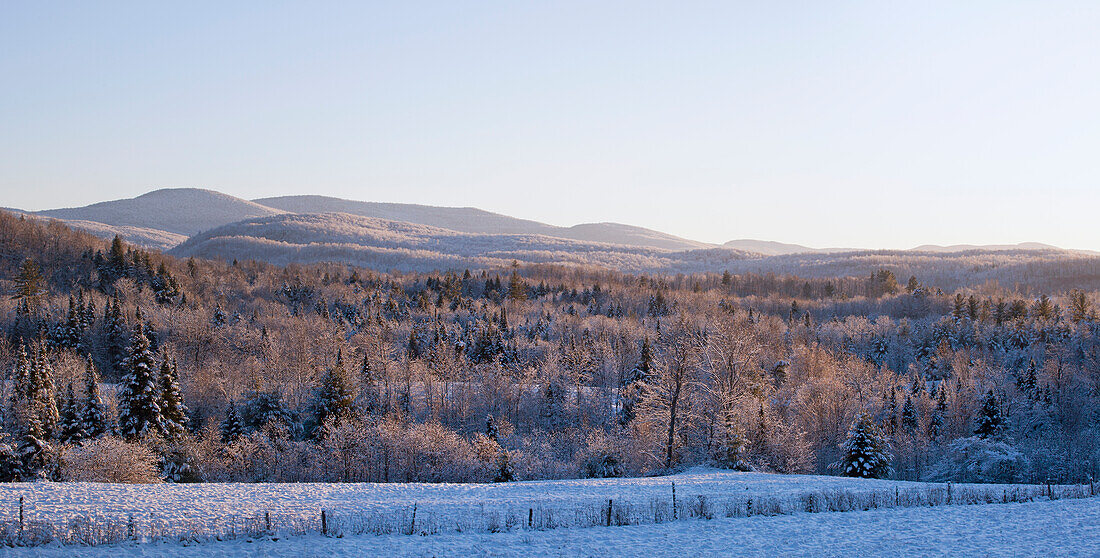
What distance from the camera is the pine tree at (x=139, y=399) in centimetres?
4250

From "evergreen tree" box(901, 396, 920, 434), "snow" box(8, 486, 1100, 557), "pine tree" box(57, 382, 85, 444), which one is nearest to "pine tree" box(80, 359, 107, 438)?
"pine tree" box(57, 382, 85, 444)

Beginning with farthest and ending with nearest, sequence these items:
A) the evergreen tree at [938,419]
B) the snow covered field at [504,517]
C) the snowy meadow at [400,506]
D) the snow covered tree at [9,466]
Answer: the evergreen tree at [938,419]
the snow covered tree at [9,466]
the snowy meadow at [400,506]
the snow covered field at [504,517]

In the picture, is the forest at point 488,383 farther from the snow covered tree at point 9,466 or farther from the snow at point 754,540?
the snow at point 754,540

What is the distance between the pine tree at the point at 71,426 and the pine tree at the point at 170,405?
15.0 feet

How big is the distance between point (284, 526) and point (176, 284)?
3784 inches

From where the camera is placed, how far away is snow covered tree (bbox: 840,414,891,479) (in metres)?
34.7

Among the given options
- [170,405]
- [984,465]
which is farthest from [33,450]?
[984,465]

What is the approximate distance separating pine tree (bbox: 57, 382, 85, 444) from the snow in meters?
34.0

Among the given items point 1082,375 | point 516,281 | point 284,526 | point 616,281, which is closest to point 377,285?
point 516,281

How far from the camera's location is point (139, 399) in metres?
42.9

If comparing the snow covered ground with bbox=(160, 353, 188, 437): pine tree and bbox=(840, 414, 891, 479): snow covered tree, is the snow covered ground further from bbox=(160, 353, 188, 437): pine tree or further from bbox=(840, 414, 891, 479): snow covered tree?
bbox=(160, 353, 188, 437): pine tree

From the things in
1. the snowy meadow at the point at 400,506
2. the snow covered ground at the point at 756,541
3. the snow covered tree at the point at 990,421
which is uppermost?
the snow covered ground at the point at 756,541

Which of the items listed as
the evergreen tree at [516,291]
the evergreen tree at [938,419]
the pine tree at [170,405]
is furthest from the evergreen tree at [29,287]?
the evergreen tree at [938,419]

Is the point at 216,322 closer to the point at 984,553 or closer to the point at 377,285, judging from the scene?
the point at 377,285
